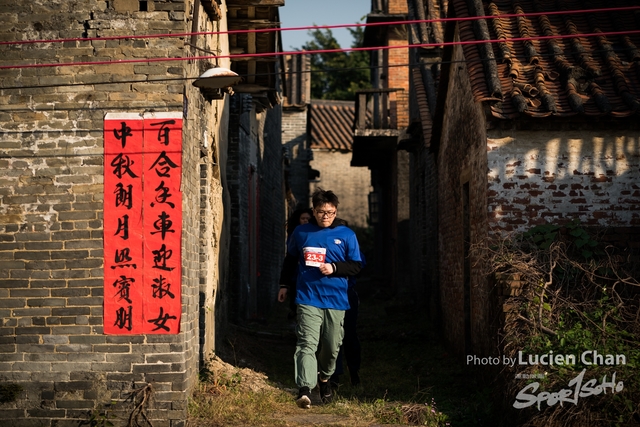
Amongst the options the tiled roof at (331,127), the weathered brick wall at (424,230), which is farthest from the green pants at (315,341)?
the tiled roof at (331,127)

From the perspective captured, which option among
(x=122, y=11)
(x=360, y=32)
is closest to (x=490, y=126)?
(x=122, y=11)

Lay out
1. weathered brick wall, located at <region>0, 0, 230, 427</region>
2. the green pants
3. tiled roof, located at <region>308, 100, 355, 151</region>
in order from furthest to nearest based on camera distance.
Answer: tiled roof, located at <region>308, 100, 355, 151</region> → the green pants → weathered brick wall, located at <region>0, 0, 230, 427</region>

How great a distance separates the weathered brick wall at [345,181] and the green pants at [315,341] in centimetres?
2733

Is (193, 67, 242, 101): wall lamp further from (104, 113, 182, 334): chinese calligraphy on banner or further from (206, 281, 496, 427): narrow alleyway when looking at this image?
(206, 281, 496, 427): narrow alleyway

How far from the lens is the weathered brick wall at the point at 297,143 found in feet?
106

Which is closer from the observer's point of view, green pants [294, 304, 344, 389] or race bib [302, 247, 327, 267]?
green pants [294, 304, 344, 389]

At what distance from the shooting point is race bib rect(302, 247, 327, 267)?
7766mm

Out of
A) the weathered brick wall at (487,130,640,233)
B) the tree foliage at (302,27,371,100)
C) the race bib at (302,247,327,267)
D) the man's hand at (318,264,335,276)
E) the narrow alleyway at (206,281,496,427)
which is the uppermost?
the tree foliage at (302,27,371,100)

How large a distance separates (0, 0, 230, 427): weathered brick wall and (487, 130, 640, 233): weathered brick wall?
3.63 metres

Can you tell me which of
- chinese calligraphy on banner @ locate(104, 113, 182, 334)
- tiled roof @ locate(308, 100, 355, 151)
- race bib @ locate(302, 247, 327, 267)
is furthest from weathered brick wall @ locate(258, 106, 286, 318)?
chinese calligraphy on banner @ locate(104, 113, 182, 334)

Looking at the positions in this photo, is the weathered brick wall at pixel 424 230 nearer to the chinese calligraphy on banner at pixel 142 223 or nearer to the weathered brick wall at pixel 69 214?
the chinese calligraphy on banner at pixel 142 223

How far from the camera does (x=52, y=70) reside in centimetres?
739

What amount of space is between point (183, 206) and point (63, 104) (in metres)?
1.49

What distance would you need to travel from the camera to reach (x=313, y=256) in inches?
307
